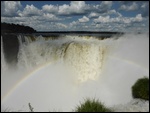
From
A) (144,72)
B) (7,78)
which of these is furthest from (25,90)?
(144,72)

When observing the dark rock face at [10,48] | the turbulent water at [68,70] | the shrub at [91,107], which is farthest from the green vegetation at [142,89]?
the dark rock face at [10,48]

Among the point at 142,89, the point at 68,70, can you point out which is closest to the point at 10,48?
the point at 68,70

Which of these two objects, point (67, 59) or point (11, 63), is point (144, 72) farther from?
point (11, 63)

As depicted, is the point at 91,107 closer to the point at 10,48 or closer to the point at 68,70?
the point at 68,70

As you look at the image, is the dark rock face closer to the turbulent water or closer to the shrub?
the turbulent water

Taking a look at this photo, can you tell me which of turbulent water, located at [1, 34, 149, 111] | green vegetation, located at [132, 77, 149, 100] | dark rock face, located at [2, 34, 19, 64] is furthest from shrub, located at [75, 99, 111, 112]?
dark rock face, located at [2, 34, 19, 64]

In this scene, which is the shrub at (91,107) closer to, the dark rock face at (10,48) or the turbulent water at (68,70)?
the turbulent water at (68,70)
